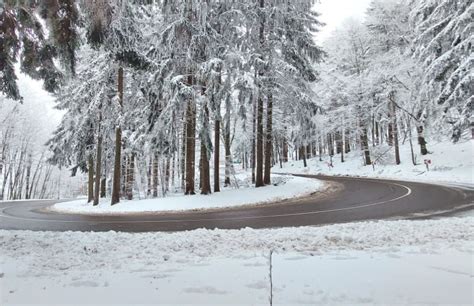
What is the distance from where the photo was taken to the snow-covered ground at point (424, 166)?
75.6 ft

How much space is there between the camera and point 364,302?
3.87 metres

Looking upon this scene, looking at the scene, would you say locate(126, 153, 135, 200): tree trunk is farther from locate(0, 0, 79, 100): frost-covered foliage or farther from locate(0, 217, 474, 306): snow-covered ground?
locate(0, 217, 474, 306): snow-covered ground

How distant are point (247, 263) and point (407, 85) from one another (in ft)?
89.5

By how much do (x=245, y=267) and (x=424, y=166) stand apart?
25707mm

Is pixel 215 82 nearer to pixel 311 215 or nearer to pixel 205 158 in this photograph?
pixel 205 158

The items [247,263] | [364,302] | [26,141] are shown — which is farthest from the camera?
[26,141]

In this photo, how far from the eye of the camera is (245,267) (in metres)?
5.16

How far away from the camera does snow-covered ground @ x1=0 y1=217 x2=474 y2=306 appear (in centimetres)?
411

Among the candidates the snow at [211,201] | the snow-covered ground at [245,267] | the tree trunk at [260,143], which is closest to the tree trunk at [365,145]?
the snow at [211,201]

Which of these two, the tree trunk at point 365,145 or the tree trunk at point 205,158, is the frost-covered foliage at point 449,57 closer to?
the tree trunk at point 205,158

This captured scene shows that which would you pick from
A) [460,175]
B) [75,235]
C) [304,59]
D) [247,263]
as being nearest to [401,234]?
[247,263]

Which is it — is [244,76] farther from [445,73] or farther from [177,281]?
[177,281]

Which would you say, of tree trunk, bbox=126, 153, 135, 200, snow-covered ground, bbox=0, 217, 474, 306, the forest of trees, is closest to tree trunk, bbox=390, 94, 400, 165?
the forest of trees

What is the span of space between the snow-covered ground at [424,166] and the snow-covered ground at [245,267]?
17.1 meters
